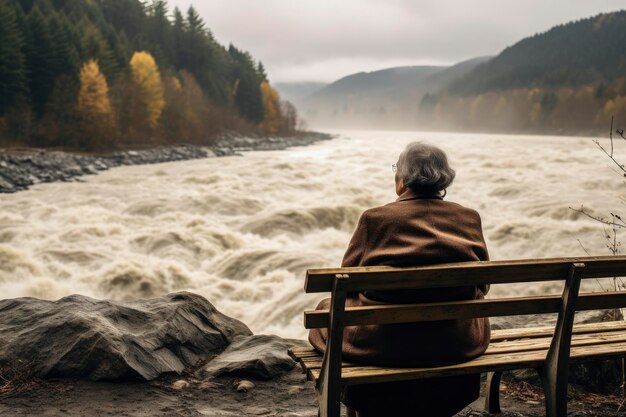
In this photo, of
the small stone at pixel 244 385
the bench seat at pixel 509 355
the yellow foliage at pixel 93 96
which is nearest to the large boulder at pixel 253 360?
the small stone at pixel 244 385

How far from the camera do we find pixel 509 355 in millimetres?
3637

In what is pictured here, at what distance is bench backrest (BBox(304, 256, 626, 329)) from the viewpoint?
293 cm

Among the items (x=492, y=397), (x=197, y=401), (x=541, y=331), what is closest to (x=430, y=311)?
(x=541, y=331)

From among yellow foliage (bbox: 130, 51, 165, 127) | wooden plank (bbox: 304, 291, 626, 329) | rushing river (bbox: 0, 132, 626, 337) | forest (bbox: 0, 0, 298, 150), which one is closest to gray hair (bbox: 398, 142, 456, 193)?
wooden plank (bbox: 304, 291, 626, 329)

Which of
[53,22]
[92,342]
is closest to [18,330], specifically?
[92,342]

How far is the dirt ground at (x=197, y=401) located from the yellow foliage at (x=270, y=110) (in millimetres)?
85571

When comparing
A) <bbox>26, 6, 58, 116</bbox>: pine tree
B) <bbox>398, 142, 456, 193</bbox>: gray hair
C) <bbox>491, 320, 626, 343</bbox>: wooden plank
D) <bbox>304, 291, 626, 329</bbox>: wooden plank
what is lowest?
<bbox>491, 320, 626, 343</bbox>: wooden plank

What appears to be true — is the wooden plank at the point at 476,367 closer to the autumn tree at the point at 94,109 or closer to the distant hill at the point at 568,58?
the autumn tree at the point at 94,109

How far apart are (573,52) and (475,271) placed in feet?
607

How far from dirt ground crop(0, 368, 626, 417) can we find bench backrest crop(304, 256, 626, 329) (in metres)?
1.65

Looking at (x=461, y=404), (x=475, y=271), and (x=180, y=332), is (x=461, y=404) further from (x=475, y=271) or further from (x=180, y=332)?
(x=180, y=332)

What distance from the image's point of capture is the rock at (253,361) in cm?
517

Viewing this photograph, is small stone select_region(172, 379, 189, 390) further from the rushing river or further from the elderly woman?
the rushing river

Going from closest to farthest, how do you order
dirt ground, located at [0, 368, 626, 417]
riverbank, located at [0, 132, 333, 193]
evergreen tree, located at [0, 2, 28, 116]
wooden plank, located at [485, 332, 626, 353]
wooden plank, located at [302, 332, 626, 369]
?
1. wooden plank, located at [302, 332, 626, 369]
2. wooden plank, located at [485, 332, 626, 353]
3. dirt ground, located at [0, 368, 626, 417]
4. riverbank, located at [0, 132, 333, 193]
5. evergreen tree, located at [0, 2, 28, 116]
